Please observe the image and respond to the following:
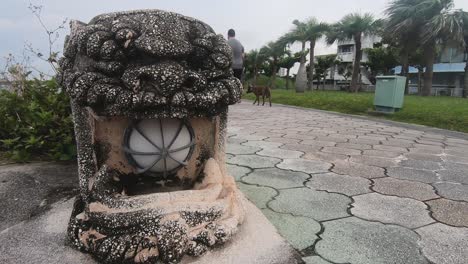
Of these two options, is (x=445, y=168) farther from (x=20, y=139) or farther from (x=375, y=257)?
(x=20, y=139)

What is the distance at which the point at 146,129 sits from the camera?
167 cm

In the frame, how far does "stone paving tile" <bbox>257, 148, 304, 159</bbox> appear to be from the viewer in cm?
366

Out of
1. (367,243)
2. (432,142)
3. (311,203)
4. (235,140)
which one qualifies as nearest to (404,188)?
(311,203)

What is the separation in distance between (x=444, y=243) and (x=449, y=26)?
22742 mm

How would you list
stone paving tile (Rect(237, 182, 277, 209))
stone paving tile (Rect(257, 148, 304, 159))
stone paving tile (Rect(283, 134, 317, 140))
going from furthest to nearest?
stone paving tile (Rect(283, 134, 317, 140)) → stone paving tile (Rect(257, 148, 304, 159)) → stone paving tile (Rect(237, 182, 277, 209))

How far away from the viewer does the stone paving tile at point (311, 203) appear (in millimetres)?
2146

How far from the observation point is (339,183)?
2.76 metres

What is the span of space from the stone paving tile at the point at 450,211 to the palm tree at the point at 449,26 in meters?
21.3

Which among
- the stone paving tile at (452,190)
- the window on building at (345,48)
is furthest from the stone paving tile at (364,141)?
the window on building at (345,48)

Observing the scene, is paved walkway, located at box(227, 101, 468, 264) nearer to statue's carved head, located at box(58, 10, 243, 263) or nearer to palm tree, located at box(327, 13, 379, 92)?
statue's carved head, located at box(58, 10, 243, 263)

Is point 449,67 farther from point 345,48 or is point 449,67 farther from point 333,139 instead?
point 333,139

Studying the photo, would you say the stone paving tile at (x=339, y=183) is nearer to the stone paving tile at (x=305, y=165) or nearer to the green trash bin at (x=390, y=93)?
the stone paving tile at (x=305, y=165)

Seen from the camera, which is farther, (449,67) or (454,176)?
(449,67)

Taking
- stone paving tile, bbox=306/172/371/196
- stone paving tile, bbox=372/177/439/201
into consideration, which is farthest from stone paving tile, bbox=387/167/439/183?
stone paving tile, bbox=306/172/371/196
